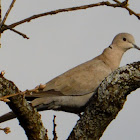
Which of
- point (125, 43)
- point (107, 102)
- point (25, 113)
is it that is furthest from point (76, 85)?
point (25, 113)

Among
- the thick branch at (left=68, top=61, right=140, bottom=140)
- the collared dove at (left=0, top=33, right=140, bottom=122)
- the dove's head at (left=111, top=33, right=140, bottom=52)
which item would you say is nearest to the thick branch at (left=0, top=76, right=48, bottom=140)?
the thick branch at (left=68, top=61, right=140, bottom=140)

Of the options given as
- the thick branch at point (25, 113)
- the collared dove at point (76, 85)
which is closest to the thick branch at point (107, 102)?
the thick branch at point (25, 113)

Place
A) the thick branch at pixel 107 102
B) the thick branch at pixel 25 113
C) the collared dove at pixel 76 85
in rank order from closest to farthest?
the thick branch at pixel 25 113, the thick branch at pixel 107 102, the collared dove at pixel 76 85

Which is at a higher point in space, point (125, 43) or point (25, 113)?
→ point (125, 43)

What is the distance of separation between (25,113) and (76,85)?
2626 mm

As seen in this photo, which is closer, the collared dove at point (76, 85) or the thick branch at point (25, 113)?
the thick branch at point (25, 113)

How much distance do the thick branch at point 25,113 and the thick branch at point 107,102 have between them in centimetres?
31

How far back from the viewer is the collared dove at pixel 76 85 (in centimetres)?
493

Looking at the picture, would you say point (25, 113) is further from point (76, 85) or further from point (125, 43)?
point (125, 43)

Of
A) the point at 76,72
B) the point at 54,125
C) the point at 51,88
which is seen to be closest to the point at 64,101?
the point at 51,88

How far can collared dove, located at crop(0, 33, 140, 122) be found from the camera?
493 cm

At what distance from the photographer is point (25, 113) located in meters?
2.82

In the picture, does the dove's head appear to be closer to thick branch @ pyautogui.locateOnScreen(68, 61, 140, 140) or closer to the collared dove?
the collared dove

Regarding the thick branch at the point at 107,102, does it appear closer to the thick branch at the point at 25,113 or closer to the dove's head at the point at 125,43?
the thick branch at the point at 25,113
